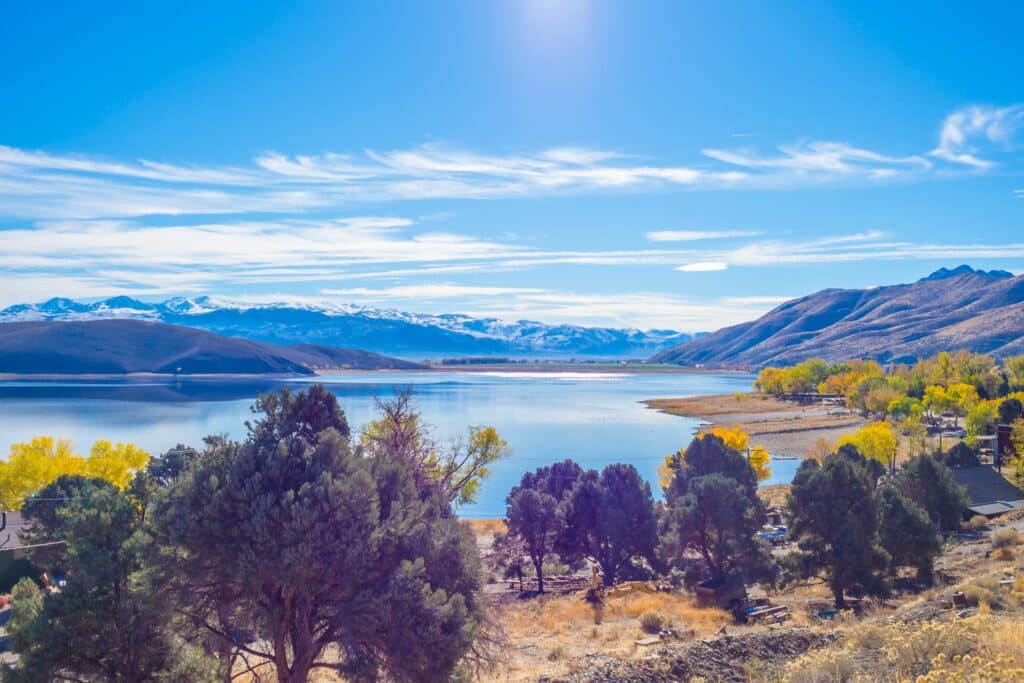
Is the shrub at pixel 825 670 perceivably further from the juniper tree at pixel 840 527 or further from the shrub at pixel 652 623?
the juniper tree at pixel 840 527

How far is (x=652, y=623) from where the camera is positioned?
19.2 m

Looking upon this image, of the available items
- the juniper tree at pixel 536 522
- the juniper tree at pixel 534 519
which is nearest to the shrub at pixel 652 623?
the juniper tree at pixel 536 522

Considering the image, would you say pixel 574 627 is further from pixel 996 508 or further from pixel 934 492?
pixel 996 508

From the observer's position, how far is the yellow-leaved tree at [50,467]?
3388 cm

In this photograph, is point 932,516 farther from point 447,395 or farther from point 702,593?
point 447,395

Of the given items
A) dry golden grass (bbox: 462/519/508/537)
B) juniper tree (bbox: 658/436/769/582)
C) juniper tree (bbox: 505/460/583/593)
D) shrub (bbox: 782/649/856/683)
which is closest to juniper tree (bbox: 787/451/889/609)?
juniper tree (bbox: 658/436/769/582)

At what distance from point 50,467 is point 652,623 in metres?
26.9

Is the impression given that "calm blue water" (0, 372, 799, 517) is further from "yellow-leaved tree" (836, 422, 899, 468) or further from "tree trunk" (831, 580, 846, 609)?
"tree trunk" (831, 580, 846, 609)

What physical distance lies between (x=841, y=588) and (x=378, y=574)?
14.8 metres

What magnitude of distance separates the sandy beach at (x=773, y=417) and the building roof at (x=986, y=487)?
28857mm


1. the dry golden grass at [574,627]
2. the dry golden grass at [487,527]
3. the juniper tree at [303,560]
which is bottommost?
→ the dry golden grass at [487,527]

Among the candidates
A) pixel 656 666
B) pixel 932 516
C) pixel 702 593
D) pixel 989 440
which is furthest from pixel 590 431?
pixel 656 666

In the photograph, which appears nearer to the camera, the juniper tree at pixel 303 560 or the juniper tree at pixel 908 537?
the juniper tree at pixel 303 560

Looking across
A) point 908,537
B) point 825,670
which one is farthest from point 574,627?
point 825,670
